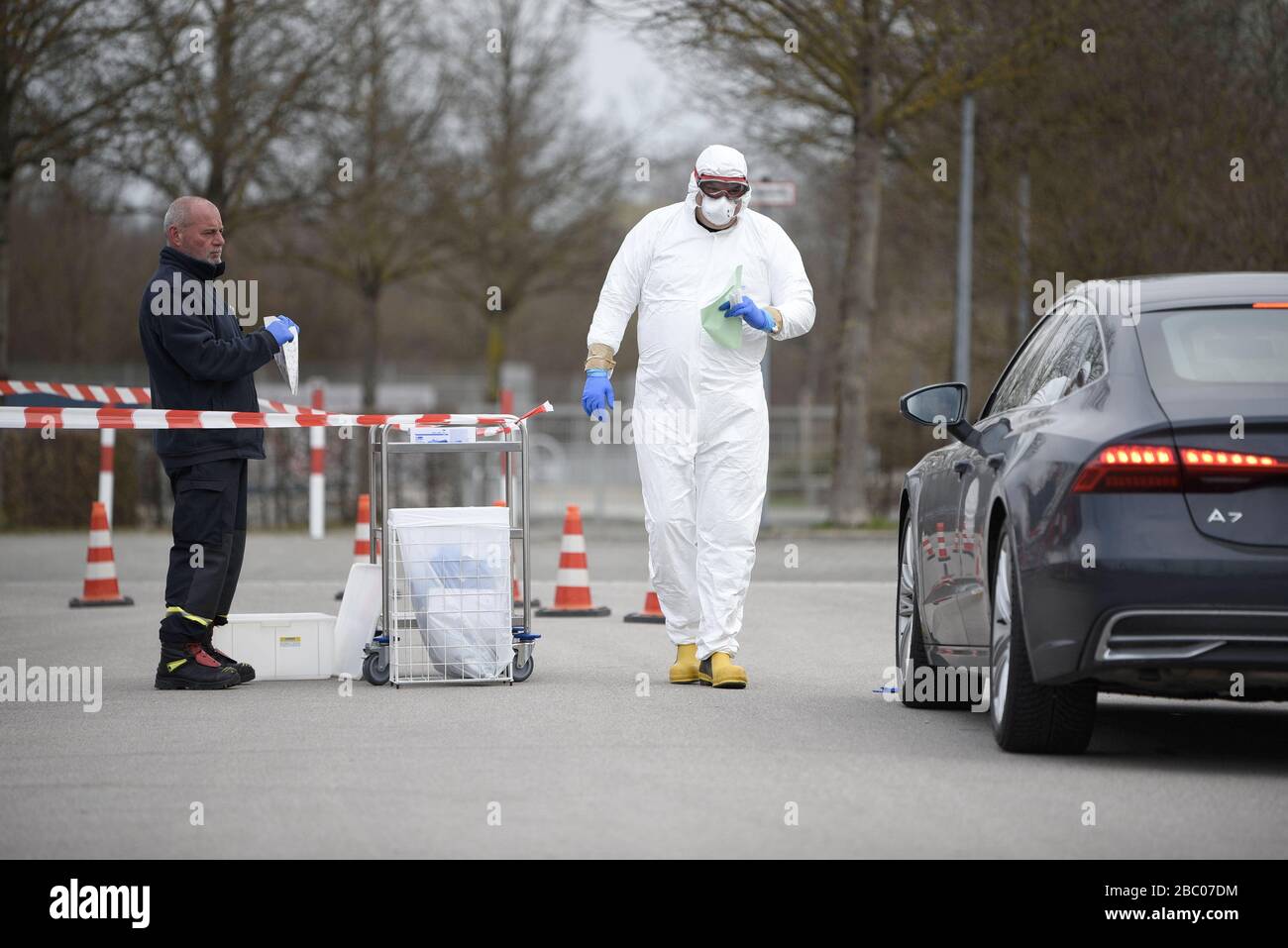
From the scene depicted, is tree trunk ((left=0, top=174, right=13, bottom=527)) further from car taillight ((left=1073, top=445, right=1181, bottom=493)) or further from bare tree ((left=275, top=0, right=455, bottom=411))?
car taillight ((left=1073, top=445, right=1181, bottom=493))

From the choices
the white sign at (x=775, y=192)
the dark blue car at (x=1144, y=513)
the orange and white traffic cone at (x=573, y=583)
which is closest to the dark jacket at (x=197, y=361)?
the dark blue car at (x=1144, y=513)

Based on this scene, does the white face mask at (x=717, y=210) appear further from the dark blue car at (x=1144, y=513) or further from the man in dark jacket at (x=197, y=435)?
the dark blue car at (x=1144, y=513)

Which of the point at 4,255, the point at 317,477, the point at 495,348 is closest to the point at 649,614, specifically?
the point at 317,477

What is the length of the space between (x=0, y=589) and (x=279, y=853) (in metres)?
9.97

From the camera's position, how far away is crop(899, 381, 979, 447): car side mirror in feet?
24.1

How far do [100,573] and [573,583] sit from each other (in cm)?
303

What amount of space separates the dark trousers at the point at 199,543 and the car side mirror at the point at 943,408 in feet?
9.32

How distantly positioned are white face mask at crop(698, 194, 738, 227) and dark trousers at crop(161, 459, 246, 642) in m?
2.22

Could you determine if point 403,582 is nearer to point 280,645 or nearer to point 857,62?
point 280,645

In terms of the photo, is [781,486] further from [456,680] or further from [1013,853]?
[1013,853]

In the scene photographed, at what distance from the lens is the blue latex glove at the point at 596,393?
28.2 ft

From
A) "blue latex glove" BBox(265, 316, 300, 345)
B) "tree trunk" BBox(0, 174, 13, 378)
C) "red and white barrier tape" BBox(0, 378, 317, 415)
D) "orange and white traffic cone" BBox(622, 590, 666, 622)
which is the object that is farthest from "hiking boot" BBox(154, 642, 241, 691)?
"tree trunk" BBox(0, 174, 13, 378)

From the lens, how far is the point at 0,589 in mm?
14391

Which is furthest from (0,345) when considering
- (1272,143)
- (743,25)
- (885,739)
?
(885,739)
